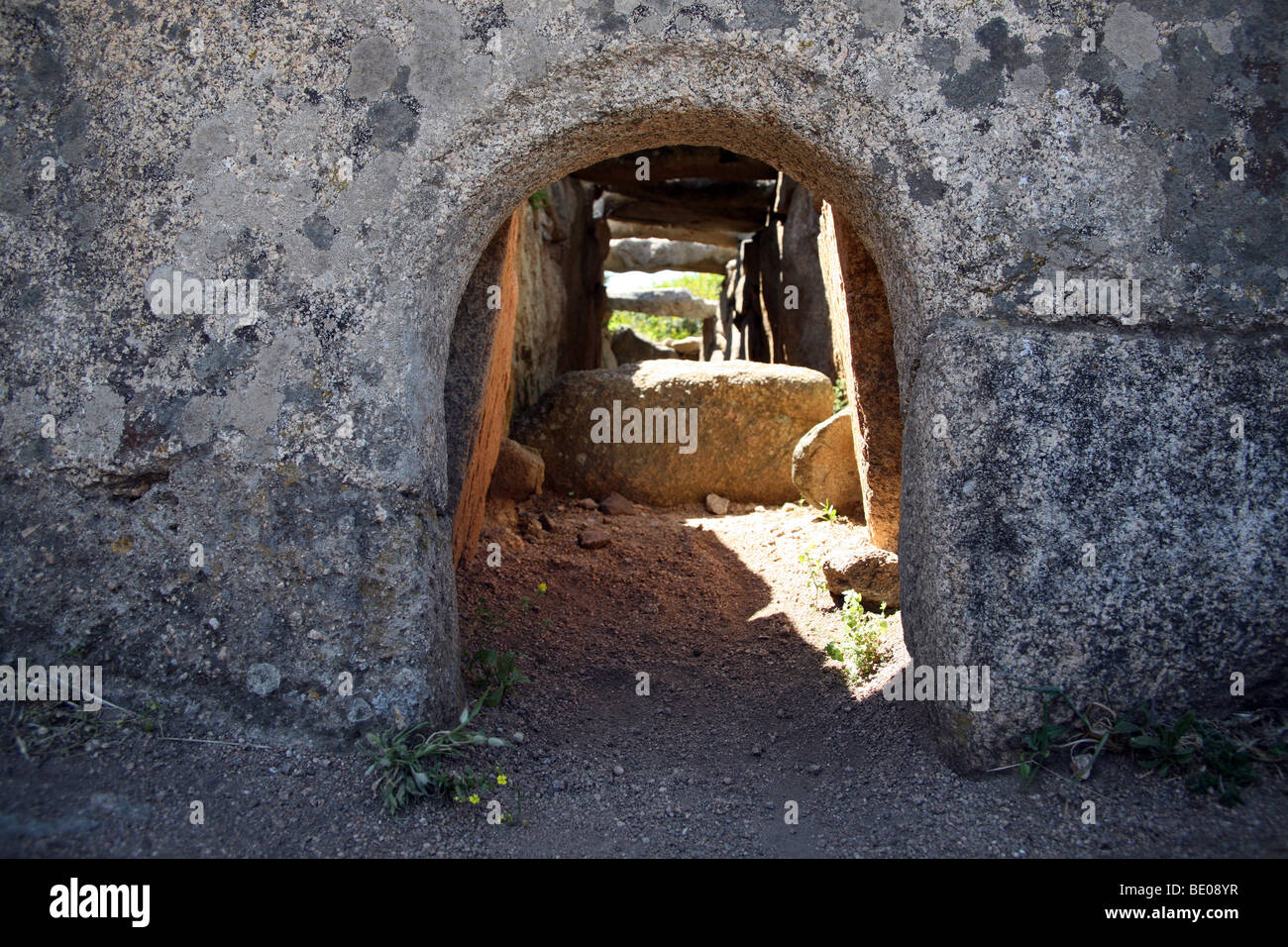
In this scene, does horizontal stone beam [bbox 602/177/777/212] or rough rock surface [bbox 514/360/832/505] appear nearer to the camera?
rough rock surface [bbox 514/360/832/505]

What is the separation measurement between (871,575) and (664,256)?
32.1 feet

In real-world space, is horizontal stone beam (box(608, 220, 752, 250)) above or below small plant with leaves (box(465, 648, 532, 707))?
above

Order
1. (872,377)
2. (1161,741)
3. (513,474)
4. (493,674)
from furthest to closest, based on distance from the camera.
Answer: (513,474), (872,377), (493,674), (1161,741)

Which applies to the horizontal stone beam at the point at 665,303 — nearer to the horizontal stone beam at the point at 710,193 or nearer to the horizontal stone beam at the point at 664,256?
the horizontal stone beam at the point at 664,256

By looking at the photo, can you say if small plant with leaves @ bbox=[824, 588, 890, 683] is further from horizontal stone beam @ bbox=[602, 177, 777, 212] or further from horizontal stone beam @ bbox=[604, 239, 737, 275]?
horizontal stone beam @ bbox=[604, 239, 737, 275]

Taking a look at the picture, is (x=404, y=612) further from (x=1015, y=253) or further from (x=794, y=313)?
(x=794, y=313)

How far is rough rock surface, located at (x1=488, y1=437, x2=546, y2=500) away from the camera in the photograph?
5.28m

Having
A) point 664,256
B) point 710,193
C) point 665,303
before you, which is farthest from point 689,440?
point 665,303

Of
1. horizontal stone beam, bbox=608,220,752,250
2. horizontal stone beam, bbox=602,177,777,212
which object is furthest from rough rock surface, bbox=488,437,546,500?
horizontal stone beam, bbox=608,220,752,250

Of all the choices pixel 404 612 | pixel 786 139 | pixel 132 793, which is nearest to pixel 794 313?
pixel 786 139

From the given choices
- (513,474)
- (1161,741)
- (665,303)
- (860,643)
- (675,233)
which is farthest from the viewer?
(665,303)

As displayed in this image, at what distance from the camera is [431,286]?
8.54ft

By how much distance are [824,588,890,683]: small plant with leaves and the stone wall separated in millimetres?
800

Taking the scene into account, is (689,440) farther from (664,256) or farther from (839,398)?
(664,256)
